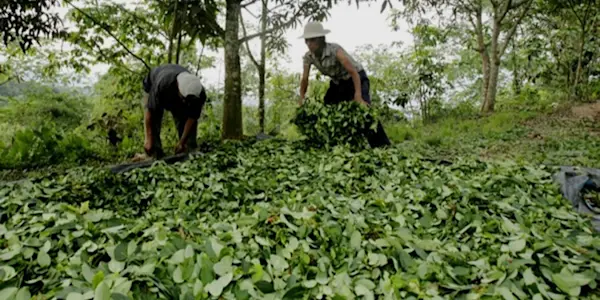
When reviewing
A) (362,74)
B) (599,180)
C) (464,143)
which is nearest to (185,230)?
(599,180)

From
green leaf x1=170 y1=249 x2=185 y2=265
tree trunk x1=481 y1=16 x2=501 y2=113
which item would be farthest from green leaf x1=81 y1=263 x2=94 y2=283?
tree trunk x1=481 y1=16 x2=501 y2=113

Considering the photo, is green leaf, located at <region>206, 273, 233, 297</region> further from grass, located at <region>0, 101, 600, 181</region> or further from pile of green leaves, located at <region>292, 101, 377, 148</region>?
grass, located at <region>0, 101, 600, 181</region>

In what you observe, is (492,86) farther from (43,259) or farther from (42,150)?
(43,259)

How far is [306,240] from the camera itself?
55.1 inches

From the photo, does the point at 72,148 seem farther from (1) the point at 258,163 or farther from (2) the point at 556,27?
(2) the point at 556,27

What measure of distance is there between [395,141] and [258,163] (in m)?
2.90

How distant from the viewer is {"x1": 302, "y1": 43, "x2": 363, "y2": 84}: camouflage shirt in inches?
144

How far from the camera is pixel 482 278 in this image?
1.20 m

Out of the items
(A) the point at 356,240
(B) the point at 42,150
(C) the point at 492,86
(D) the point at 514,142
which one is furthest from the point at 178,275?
(C) the point at 492,86

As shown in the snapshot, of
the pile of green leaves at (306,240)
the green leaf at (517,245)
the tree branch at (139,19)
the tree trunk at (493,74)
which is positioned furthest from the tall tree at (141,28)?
the tree trunk at (493,74)

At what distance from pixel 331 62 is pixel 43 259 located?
118 inches

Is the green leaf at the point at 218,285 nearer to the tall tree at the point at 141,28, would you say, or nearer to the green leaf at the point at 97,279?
the green leaf at the point at 97,279

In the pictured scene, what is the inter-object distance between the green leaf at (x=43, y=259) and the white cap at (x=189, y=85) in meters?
1.92

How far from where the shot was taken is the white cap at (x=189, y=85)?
3.01 m
